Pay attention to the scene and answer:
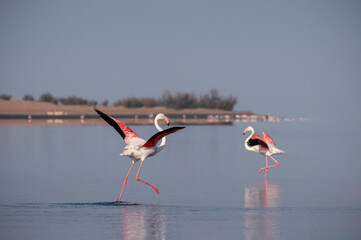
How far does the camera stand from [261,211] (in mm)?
9281

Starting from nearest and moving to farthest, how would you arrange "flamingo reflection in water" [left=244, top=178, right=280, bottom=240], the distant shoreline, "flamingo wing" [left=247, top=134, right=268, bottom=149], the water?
1. "flamingo reflection in water" [left=244, top=178, right=280, bottom=240]
2. the water
3. "flamingo wing" [left=247, top=134, right=268, bottom=149]
4. the distant shoreline

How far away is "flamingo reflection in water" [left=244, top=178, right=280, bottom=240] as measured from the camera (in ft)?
25.4

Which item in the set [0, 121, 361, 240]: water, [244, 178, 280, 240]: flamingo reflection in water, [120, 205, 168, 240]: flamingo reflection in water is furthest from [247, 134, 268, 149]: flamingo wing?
[120, 205, 168, 240]: flamingo reflection in water

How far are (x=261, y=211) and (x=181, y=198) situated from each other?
5.54 feet

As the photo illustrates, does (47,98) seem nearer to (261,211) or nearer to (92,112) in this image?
(92,112)

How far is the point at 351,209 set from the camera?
374 inches

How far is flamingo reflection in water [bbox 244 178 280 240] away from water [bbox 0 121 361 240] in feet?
0.04

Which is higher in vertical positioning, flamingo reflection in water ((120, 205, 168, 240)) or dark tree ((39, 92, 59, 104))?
dark tree ((39, 92, 59, 104))

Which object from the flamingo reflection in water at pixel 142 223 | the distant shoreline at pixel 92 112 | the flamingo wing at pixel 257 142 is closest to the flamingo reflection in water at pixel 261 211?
the flamingo reflection in water at pixel 142 223

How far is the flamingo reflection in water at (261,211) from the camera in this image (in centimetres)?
775

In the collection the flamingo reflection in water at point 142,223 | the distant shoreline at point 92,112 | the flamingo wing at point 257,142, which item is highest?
the distant shoreline at point 92,112

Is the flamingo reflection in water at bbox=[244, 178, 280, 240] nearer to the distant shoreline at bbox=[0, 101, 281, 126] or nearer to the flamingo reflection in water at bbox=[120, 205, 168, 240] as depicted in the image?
the flamingo reflection in water at bbox=[120, 205, 168, 240]

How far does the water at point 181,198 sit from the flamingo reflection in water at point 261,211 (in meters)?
0.01

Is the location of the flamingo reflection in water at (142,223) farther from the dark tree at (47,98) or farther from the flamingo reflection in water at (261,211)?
the dark tree at (47,98)
